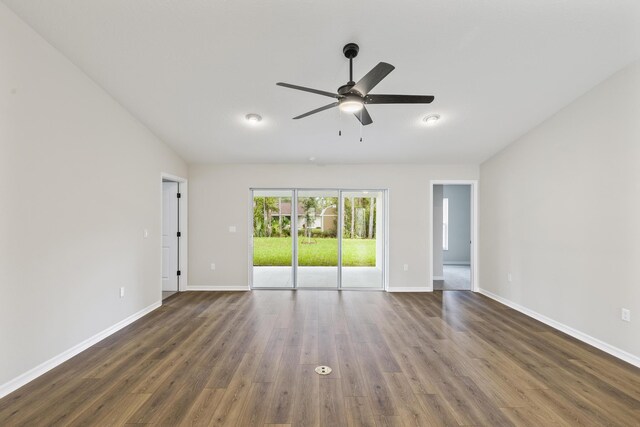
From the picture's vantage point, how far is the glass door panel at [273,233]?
5469mm

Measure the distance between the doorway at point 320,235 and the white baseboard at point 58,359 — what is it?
89.7 inches

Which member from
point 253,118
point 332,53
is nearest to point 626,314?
point 332,53

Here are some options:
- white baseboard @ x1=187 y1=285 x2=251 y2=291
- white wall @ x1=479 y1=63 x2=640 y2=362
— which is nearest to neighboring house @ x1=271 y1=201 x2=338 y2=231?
white baseboard @ x1=187 y1=285 x2=251 y2=291

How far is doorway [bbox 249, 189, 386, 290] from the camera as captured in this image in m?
5.45

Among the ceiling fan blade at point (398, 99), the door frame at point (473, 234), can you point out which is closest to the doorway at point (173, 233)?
the ceiling fan blade at point (398, 99)

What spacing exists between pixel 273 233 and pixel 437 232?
11.6 ft

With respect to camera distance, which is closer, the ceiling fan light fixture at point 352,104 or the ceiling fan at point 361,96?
the ceiling fan at point 361,96

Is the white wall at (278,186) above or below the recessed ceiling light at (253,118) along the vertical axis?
below

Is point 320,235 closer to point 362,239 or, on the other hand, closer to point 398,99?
point 362,239

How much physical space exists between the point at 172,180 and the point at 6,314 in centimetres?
316

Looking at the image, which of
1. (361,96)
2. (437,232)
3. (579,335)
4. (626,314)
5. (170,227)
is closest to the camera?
(361,96)

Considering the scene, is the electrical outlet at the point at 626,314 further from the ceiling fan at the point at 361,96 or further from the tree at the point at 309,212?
the tree at the point at 309,212

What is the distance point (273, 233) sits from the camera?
5500mm

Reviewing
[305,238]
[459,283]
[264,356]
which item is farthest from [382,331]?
[459,283]
